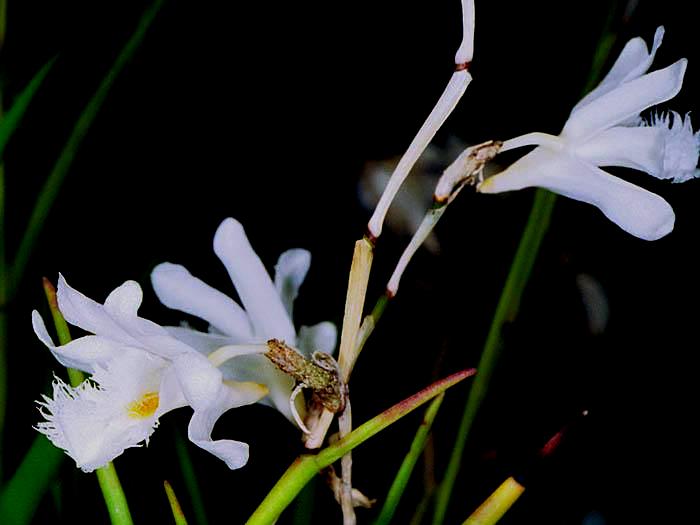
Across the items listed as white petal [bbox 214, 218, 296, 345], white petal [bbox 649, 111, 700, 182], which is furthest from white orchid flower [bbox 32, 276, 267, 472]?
white petal [bbox 649, 111, 700, 182]

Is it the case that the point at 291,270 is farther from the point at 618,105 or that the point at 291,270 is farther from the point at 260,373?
the point at 618,105

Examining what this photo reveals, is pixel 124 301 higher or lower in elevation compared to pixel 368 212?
lower

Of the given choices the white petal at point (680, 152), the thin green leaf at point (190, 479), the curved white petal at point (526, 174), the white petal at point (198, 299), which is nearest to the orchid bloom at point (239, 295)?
the white petal at point (198, 299)

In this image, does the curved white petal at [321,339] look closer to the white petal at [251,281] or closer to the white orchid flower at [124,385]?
the white petal at [251,281]

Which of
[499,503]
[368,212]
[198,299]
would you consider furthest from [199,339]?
[368,212]

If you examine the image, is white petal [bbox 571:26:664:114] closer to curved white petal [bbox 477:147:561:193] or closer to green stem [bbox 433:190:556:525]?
curved white petal [bbox 477:147:561:193]

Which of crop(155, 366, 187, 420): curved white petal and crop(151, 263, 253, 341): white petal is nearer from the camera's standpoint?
crop(155, 366, 187, 420): curved white petal
